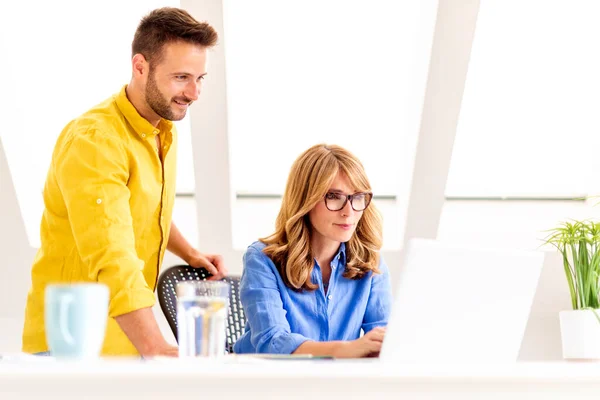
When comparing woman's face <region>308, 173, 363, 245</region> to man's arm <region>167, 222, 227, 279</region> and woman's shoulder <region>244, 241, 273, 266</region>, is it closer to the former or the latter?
woman's shoulder <region>244, 241, 273, 266</region>

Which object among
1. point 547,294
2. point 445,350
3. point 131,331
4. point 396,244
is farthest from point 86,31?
point 445,350

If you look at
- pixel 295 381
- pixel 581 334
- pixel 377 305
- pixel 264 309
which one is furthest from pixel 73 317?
pixel 581 334

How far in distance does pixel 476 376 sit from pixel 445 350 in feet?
1.82

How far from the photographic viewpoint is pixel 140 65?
2412 millimetres

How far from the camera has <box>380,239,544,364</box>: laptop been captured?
132cm

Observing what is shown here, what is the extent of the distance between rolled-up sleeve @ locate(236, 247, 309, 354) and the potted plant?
1695 mm

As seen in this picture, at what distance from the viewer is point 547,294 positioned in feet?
12.7

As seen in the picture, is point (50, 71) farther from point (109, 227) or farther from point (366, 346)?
point (366, 346)

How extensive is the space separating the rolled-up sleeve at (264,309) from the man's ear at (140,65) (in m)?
0.64

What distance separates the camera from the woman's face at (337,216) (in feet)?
7.66

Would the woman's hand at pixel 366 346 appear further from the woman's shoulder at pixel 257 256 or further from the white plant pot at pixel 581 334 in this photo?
the white plant pot at pixel 581 334

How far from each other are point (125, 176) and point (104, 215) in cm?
22

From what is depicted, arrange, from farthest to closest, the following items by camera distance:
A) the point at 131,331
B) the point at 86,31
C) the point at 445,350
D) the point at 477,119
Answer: the point at 477,119 < the point at 86,31 < the point at 131,331 < the point at 445,350

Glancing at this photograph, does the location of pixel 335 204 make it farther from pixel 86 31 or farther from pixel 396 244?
pixel 86 31
